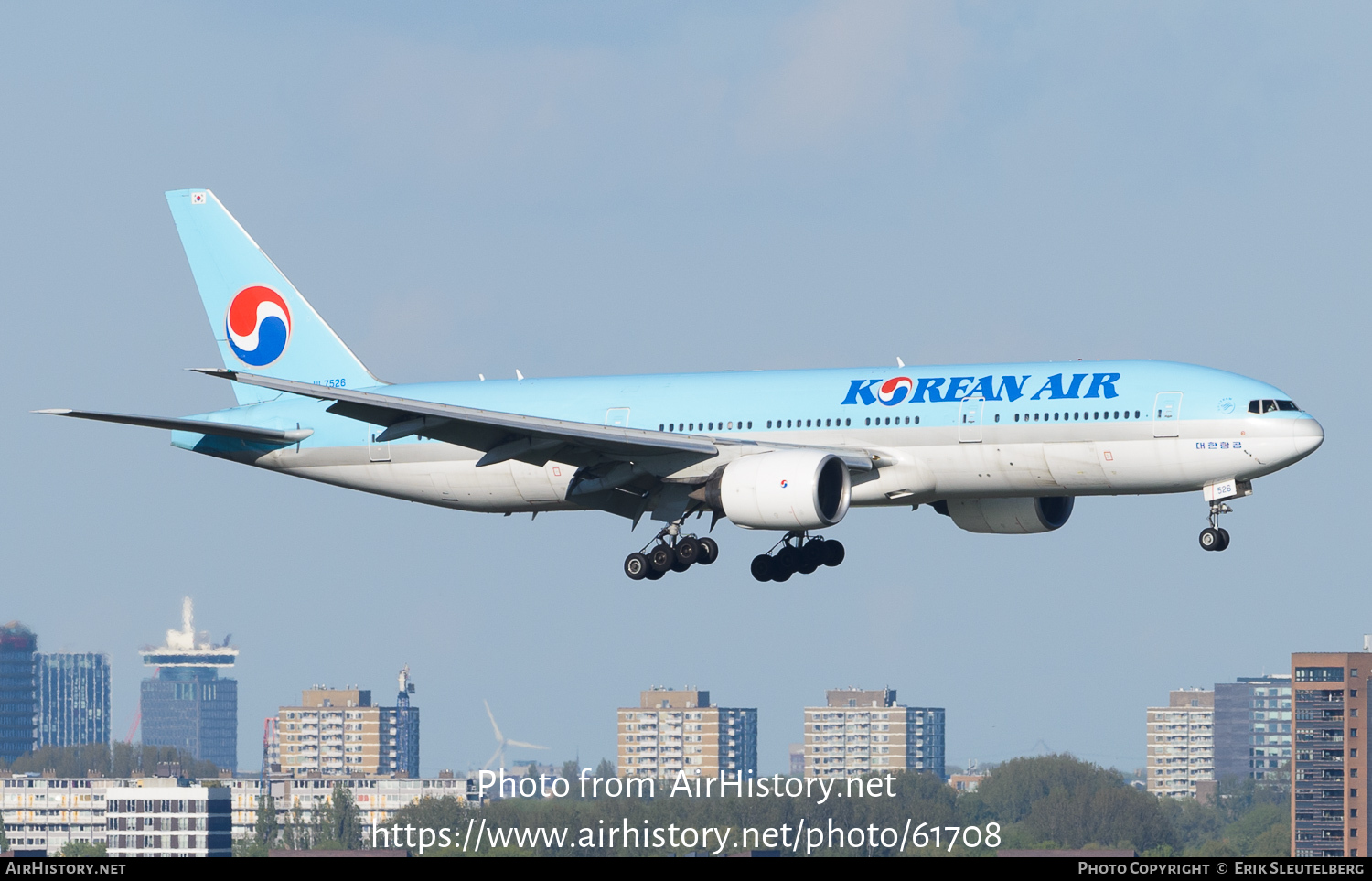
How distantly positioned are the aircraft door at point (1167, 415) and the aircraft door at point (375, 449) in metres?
22.0

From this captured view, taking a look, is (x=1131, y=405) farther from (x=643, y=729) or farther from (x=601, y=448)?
(x=643, y=729)

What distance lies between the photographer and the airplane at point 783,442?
4978cm

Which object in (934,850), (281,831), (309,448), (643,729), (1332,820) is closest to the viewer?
(309,448)

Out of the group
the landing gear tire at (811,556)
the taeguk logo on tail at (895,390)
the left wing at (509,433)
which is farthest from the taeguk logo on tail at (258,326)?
the taeguk logo on tail at (895,390)

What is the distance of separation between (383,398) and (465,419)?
82.1 inches

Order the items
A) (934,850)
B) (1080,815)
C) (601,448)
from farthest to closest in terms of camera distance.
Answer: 1. (1080,815)
2. (934,850)
3. (601,448)

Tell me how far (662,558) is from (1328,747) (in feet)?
281

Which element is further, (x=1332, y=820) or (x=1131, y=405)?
(x=1332, y=820)

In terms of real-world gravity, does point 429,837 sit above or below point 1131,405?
below

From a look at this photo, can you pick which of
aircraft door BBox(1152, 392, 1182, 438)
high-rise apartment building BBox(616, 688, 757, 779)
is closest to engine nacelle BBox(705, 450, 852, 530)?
aircraft door BBox(1152, 392, 1182, 438)

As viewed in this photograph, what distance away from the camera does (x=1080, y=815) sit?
137 m

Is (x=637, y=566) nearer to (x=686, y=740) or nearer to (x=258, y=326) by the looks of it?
(x=258, y=326)

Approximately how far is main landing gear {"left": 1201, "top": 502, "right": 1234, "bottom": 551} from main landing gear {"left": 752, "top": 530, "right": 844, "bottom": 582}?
1171 centimetres
